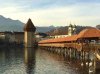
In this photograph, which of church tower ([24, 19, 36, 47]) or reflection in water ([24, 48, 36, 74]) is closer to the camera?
reflection in water ([24, 48, 36, 74])

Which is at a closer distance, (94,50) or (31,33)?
(94,50)

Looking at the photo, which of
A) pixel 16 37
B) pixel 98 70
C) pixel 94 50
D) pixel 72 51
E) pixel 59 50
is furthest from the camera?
pixel 16 37

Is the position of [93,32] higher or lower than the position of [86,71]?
higher

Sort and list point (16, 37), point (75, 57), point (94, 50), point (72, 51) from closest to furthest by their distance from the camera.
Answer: point (94, 50)
point (75, 57)
point (72, 51)
point (16, 37)

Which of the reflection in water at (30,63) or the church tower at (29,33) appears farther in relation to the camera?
the church tower at (29,33)

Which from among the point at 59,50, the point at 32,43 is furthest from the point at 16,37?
the point at 59,50

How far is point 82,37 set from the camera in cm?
5859

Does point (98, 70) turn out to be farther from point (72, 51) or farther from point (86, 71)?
point (72, 51)

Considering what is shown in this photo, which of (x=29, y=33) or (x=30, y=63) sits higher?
(x=29, y=33)

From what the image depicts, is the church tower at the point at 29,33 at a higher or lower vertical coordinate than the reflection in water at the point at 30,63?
higher

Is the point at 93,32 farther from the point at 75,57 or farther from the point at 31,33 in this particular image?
the point at 31,33

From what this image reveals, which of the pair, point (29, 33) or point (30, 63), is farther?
point (29, 33)

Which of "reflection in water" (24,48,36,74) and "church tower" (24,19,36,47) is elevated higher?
"church tower" (24,19,36,47)

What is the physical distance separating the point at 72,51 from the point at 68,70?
22.3m
